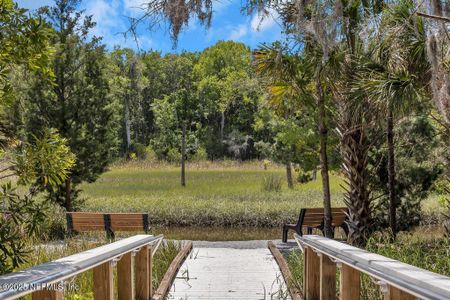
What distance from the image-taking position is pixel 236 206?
1703 cm

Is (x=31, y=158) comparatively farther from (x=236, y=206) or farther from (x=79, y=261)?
(x=236, y=206)

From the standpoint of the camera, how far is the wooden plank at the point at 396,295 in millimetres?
2418

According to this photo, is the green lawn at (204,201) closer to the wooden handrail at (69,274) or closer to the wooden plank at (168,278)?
the wooden plank at (168,278)

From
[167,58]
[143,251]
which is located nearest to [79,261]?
[143,251]

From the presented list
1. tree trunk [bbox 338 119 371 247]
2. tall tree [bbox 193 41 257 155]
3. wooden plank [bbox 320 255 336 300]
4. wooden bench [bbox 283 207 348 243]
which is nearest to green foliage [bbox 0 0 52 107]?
wooden plank [bbox 320 255 336 300]

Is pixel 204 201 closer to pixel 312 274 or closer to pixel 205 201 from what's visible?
pixel 205 201

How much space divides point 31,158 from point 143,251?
4.85ft

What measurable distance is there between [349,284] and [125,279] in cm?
185

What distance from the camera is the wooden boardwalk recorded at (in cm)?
570

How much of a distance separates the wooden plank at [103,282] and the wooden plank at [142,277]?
1.61 metres

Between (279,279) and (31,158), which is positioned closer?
(31,158)

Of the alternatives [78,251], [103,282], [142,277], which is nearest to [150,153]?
[78,251]

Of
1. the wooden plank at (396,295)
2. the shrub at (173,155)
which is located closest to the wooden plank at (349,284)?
the wooden plank at (396,295)

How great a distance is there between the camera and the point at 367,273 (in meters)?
2.74
